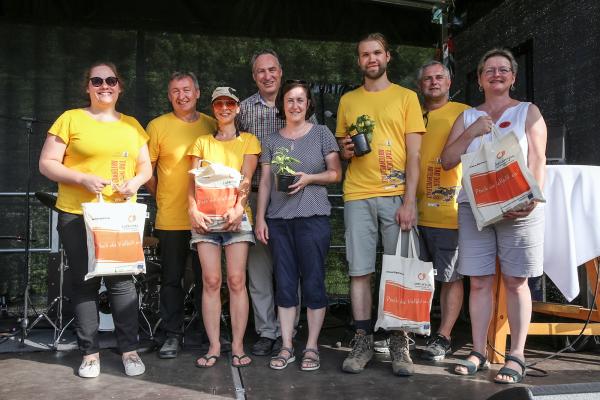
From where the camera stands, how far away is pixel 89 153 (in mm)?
2791

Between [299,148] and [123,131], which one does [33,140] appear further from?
[299,148]

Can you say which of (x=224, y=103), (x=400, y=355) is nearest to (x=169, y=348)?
(x=400, y=355)

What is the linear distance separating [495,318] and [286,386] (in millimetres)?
1203

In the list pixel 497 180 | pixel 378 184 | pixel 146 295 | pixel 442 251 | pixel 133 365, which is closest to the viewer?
pixel 497 180

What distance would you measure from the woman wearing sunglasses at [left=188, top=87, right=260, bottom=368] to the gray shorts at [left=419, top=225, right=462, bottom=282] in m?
1.02

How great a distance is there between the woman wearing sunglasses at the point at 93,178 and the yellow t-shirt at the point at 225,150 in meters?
0.32

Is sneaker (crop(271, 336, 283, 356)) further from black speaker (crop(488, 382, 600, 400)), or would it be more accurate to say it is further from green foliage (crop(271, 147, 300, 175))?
black speaker (crop(488, 382, 600, 400))

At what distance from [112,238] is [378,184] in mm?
1347

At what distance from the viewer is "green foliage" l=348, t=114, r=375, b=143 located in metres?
2.88

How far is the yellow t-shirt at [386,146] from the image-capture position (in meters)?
2.93

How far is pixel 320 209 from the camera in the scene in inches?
116

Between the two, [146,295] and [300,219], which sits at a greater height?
[300,219]

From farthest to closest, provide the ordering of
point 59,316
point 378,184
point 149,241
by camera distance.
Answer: point 149,241 → point 59,316 → point 378,184

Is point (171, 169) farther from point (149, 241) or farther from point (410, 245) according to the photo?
point (410, 245)
